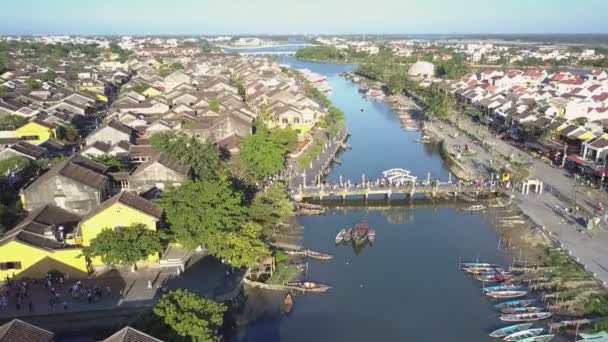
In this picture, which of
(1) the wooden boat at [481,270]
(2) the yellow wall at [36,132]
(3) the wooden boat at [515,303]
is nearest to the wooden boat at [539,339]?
(3) the wooden boat at [515,303]

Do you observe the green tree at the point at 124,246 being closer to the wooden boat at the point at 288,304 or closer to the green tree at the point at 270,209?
the green tree at the point at 270,209

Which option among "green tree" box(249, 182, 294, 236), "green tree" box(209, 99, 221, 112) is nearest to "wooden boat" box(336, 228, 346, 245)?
"green tree" box(249, 182, 294, 236)

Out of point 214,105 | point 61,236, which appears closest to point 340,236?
point 61,236

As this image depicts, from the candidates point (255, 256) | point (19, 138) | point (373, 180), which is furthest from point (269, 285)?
point (19, 138)

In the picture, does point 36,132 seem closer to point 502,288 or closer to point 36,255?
point 36,255

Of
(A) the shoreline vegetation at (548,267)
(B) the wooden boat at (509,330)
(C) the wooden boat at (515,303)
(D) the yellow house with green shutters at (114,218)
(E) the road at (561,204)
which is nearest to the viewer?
(B) the wooden boat at (509,330)

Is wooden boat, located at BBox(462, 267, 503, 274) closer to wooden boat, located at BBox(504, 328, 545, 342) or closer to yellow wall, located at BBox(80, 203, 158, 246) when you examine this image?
wooden boat, located at BBox(504, 328, 545, 342)

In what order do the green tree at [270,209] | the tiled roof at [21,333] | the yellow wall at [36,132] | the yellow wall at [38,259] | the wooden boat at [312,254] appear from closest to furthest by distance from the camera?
the tiled roof at [21,333] < the yellow wall at [38,259] < the green tree at [270,209] < the wooden boat at [312,254] < the yellow wall at [36,132]
